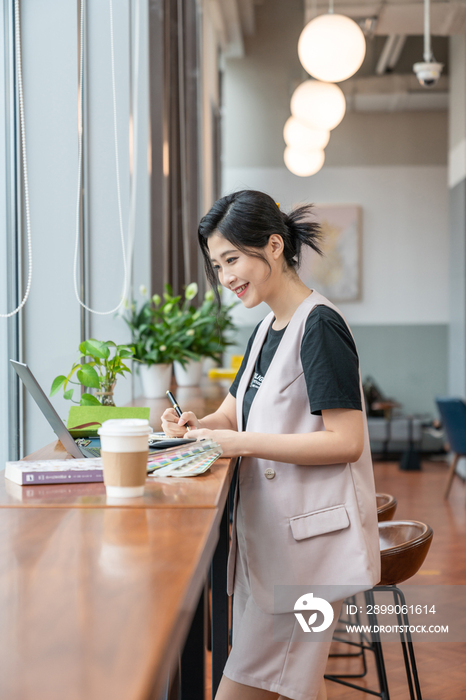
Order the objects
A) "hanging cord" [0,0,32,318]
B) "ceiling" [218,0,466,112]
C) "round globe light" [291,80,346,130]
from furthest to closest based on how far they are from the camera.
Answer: "ceiling" [218,0,466,112], "round globe light" [291,80,346,130], "hanging cord" [0,0,32,318]

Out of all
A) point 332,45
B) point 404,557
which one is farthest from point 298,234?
point 332,45

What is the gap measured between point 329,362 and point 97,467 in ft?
1.77

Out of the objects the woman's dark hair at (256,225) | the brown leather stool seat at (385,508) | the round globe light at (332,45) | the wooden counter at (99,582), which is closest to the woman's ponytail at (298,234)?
the woman's dark hair at (256,225)

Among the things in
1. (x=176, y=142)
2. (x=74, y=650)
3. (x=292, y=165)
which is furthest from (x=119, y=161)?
(x=292, y=165)

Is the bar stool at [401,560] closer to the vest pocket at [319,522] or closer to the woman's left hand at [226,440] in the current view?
the vest pocket at [319,522]

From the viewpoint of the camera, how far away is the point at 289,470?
1.51 metres

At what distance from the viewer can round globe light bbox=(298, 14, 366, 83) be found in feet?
12.3

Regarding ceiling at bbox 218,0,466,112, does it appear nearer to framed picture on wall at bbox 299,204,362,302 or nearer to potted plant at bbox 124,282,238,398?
framed picture on wall at bbox 299,204,362,302

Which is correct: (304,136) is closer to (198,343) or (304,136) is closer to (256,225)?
(198,343)

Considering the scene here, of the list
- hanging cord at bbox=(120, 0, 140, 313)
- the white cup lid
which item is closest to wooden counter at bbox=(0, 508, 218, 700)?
the white cup lid

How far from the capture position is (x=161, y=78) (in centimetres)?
396

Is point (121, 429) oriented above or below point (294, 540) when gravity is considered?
above

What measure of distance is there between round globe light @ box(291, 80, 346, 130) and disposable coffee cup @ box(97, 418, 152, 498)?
423 cm

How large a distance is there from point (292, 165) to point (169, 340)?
3.53 meters
